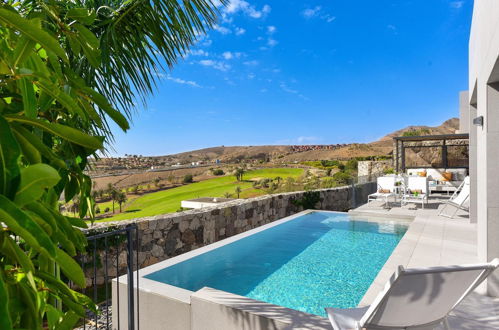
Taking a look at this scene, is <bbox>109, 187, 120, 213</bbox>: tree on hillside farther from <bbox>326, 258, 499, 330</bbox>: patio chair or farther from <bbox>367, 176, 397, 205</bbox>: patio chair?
<bbox>326, 258, 499, 330</bbox>: patio chair

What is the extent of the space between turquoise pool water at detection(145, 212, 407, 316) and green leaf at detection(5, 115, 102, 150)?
13.5 ft

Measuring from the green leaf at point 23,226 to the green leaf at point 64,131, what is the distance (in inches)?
9.5

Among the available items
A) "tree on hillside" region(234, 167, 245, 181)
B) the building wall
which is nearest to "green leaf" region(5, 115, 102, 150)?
"tree on hillside" region(234, 167, 245, 181)

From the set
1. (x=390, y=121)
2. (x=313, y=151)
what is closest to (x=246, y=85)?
(x=313, y=151)

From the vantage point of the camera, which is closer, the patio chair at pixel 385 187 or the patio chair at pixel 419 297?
the patio chair at pixel 419 297

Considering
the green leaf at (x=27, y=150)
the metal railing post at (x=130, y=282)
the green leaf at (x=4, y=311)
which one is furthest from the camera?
the metal railing post at (x=130, y=282)

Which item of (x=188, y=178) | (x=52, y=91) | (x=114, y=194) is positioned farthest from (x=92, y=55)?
(x=188, y=178)

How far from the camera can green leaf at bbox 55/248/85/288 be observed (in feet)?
2.08

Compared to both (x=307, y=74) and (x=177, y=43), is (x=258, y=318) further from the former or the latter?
(x=307, y=74)

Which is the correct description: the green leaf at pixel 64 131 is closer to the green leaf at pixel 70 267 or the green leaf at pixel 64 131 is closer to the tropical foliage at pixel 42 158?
the tropical foliage at pixel 42 158

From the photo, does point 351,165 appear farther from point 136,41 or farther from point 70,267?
point 70,267

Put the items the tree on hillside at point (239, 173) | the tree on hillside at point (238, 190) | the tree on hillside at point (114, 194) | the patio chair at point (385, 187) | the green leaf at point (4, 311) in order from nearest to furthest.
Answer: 1. the green leaf at point (4, 311)
2. the patio chair at point (385, 187)
3. the tree on hillside at point (114, 194)
4. the tree on hillside at point (238, 190)
5. the tree on hillside at point (239, 173)

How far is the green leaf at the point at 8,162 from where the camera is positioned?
1.58ft

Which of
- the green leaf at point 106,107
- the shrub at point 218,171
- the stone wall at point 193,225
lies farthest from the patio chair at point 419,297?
the shrub at point 218,171
